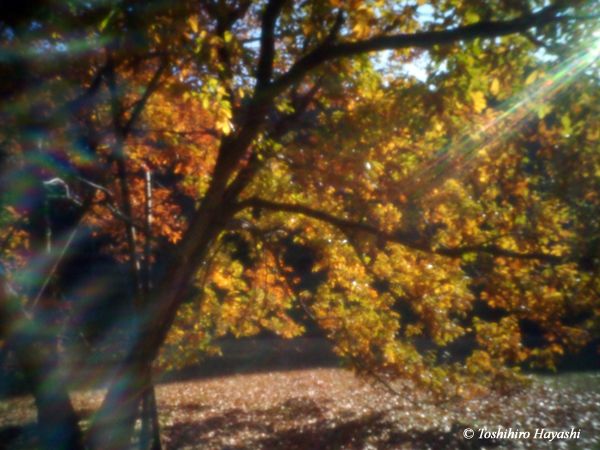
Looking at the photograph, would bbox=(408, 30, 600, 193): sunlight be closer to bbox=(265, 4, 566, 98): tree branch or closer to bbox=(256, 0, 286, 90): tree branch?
bbox=(265, 4, 566, 98): tree branch

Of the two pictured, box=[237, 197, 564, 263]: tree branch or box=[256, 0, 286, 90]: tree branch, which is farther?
box=[256, 0, 286, 90]: tree branch

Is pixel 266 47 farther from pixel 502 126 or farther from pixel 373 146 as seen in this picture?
pixel 502 126

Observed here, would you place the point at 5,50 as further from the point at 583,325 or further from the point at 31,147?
the point at 583,325

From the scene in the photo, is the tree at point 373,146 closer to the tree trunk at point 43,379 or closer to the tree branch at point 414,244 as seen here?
the tree branch at point 414,244

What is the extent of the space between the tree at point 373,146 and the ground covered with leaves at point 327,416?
2140 millimetres

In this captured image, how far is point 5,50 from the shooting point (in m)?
3.97

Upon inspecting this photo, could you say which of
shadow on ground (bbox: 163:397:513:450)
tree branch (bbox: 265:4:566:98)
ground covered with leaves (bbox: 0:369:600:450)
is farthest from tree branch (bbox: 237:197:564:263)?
shadow on ground (bbox: 163:397:513:450)

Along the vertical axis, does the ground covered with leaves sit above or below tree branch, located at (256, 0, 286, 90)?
below

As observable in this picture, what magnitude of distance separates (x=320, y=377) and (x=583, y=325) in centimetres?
760

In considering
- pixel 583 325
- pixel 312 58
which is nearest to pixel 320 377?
pixel 583 325

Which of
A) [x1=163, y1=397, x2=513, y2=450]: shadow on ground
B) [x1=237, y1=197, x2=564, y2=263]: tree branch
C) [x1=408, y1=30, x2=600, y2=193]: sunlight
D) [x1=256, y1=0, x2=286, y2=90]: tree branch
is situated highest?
[x1=256, y1=0, x2=286, y2=90]: tree branch

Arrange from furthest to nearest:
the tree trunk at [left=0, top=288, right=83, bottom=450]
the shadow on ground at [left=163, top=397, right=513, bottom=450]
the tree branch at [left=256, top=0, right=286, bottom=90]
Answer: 1. the shadow on ground at [left=163, top=397, right=513, bottom=450]
2. the tree branch at [left=256, top=0, right=286, bottom=90]
3. the tree trunk at [left=0, top=288, right=83, bottom=450]

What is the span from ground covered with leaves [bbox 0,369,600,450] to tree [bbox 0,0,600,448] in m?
2.14

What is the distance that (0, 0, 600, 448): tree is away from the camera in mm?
3627
